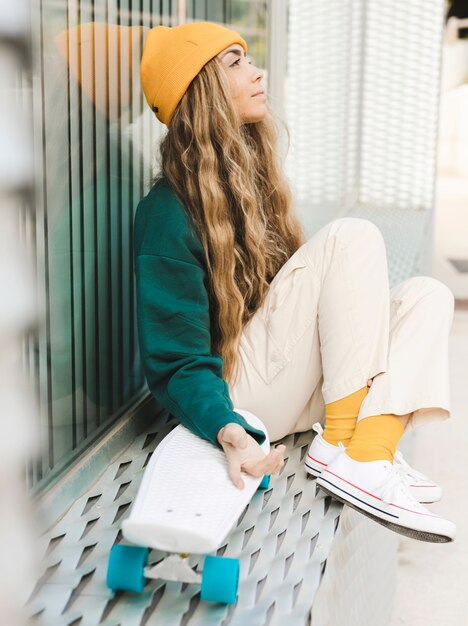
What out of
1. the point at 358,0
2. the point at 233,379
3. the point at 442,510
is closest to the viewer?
the point at 233,379

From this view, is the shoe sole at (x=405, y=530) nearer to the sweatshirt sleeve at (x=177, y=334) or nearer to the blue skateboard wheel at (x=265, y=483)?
the blue skateboard wheel at (x=265, y=483)

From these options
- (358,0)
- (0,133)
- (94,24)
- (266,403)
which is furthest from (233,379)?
(358,0)

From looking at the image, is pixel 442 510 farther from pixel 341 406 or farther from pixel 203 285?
pixel 203 285

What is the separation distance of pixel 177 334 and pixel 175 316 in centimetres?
3

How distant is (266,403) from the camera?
71.8 inches

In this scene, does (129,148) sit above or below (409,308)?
above

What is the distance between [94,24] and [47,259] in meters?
0.52

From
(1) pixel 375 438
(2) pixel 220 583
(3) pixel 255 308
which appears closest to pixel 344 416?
(1) pixel 375 438

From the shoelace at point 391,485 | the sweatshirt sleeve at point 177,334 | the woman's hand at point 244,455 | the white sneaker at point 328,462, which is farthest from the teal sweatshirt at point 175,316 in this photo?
the shoelace at point 391,485

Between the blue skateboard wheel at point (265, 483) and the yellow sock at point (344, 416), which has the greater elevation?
the yellow sock at point (344, 416)

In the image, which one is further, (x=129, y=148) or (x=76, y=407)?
(x=129, y=148)

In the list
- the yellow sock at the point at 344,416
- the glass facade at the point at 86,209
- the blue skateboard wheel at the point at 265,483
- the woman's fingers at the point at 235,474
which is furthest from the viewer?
the yellow sock at the point at 344,416

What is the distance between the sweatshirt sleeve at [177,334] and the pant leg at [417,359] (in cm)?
33

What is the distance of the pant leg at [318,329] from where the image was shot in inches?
68.7
